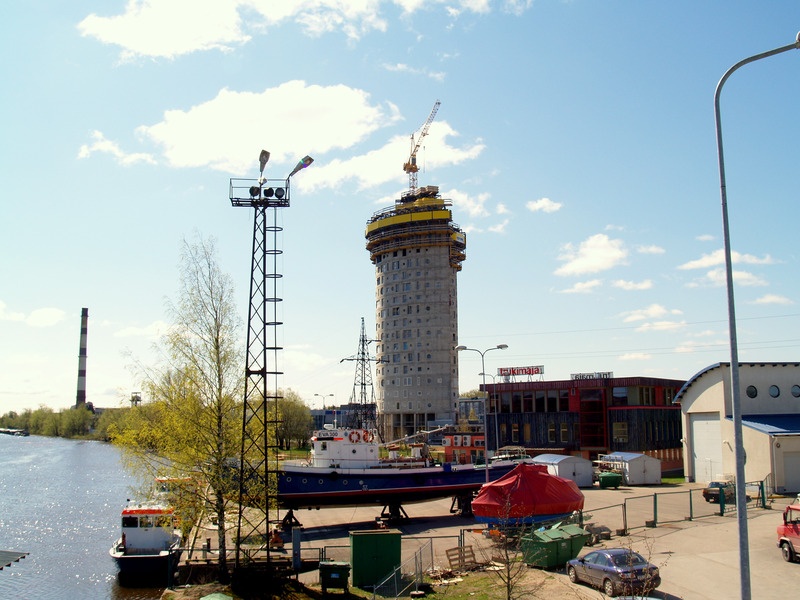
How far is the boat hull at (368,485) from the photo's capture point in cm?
4200

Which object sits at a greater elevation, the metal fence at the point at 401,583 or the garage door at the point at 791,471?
the garage door at the point at 791,471

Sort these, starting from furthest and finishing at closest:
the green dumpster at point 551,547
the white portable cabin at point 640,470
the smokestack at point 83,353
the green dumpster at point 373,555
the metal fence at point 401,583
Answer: the smokestack at point 83,353 → the white portable cabin at point 640,470 → the green dumpster at point 373,555 → the green dumpster at point 551,547 → the metal fence at point 401,583

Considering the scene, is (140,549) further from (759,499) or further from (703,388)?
(703,388)

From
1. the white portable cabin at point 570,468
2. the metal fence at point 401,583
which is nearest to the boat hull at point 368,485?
the white portable cabin at point 570,468

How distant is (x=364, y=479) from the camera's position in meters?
42.9

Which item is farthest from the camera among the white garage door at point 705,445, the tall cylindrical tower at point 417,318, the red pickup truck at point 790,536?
the tall cylindrical tower at point 417,318

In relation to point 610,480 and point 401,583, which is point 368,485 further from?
point 610,480

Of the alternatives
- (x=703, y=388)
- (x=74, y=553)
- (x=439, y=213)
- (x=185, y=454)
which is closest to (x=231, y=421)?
(x=185, y=454)

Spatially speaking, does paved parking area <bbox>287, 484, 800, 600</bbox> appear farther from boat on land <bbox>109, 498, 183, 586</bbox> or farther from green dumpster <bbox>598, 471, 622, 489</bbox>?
boat on land <bbox>109, 498, 183, 586</bbox>

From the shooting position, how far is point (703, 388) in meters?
52.8

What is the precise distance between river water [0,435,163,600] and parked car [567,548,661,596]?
18.7 meters

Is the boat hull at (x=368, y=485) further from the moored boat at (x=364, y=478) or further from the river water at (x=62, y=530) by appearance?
the river water at (x=62, y=530)

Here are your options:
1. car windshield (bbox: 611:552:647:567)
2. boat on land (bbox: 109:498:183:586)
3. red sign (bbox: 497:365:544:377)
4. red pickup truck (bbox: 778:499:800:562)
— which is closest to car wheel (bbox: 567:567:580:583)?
car windshield (bbox: 611:552:647:567)

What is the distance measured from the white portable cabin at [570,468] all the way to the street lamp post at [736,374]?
1593 inches
